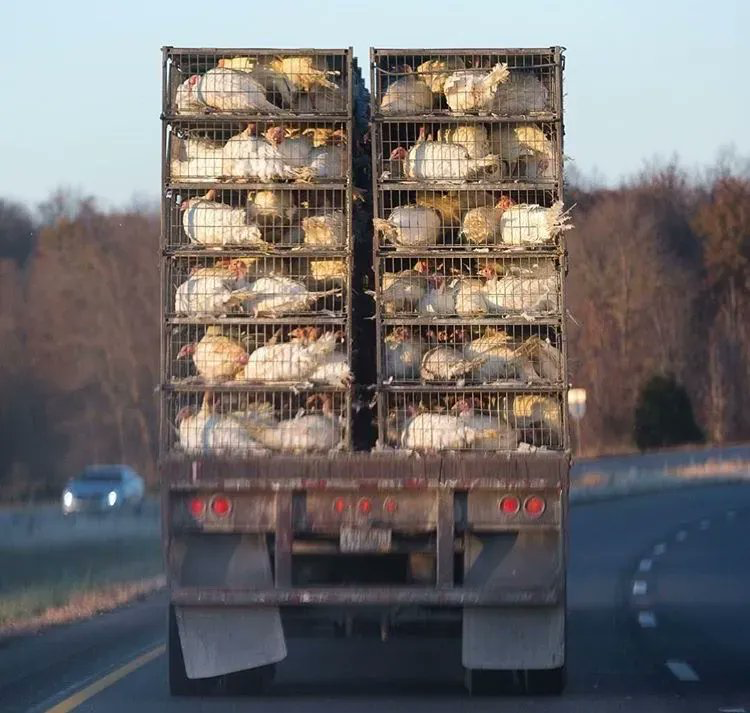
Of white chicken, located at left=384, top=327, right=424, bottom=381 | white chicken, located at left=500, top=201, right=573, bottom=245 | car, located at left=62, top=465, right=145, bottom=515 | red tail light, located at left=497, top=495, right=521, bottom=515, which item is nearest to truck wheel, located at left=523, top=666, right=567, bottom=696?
red tail light, located at left=497, top=495, right=521, bottom=515

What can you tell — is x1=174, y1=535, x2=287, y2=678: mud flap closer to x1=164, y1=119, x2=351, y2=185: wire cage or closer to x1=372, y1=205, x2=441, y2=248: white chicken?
x1=372, y1=205, x2=441, y2=248: white chicken

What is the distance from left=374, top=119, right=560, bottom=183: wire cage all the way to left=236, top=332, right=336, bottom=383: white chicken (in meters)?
1.15

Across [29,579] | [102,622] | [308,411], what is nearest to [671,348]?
[29,579]

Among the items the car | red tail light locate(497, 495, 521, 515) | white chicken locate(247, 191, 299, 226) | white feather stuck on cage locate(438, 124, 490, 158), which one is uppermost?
white feather stuck on cage locate(438, 124, 490, 158)

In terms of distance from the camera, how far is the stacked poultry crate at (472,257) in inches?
414

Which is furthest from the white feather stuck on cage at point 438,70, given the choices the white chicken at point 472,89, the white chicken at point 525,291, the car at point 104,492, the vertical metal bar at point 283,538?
the car at point 104,492

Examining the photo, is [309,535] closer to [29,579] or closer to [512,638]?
[512,638]

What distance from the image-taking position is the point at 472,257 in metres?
10.6

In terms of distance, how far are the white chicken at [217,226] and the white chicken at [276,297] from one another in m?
0.27

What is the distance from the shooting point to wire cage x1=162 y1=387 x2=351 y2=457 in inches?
412

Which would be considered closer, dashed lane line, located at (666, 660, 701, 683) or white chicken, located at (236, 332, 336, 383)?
white chicken, located at (236, 332, 336, 383)

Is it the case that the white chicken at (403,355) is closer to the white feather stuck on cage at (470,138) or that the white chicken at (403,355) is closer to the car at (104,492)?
the white feather stuck on cage at (470,138)

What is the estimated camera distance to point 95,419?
6781 cm

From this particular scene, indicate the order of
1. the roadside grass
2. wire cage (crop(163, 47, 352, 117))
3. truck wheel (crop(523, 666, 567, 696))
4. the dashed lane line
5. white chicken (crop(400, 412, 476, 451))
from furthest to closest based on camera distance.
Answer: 1. the roadside grass
2. the dashed lane line
3. wire cage (crop(163, 47, 352, 117))
4. truck wheel (crop(523, 666, 567, 696))
5. white chicken (crop(400, 412, 476, 451))
